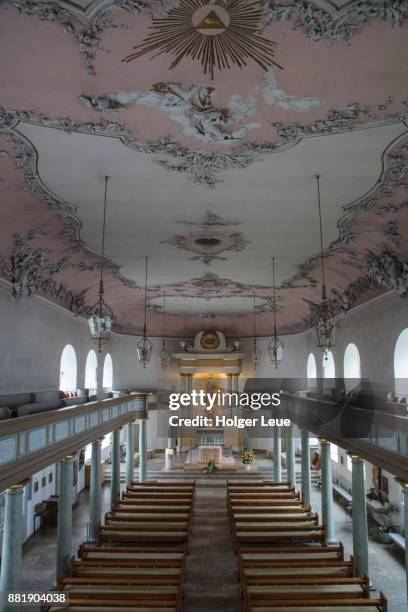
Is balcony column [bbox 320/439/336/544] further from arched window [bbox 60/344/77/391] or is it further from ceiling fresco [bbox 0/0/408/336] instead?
arched window [bbox 60/344/77/391]

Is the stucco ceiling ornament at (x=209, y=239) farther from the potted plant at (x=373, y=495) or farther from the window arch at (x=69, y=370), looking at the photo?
the potted plant at (x=373, y=495)

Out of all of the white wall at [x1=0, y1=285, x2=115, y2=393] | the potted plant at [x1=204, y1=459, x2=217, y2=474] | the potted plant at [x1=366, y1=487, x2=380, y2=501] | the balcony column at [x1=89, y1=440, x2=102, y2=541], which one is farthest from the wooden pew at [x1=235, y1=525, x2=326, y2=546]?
the potted plant at [x1=204, y1=459, x2=217, y2=474]

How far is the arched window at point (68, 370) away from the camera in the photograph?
2295cm

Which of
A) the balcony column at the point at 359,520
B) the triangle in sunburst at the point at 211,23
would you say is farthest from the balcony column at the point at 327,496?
the triangle in sunburst at the point at 211,23

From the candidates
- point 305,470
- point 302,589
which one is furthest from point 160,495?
point 302,589

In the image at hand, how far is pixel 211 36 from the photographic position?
6.34 m

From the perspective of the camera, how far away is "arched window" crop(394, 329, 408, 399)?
53.6 feet

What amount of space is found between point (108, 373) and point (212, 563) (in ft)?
A: 56.8

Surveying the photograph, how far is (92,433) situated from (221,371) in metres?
19.9

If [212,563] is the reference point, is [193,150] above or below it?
above

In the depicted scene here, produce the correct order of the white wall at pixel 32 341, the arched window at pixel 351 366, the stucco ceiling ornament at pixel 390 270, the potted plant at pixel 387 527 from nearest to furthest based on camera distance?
the stucco ceiling ornament at pixel 390 270
the white wall at pixel 32 341
the potted plant at pixel 387 527
the arched window at pixel 351 366

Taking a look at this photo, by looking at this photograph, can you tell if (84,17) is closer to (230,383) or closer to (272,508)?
(272,508)

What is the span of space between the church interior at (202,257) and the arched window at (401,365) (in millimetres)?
143

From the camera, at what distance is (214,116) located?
8500mm
